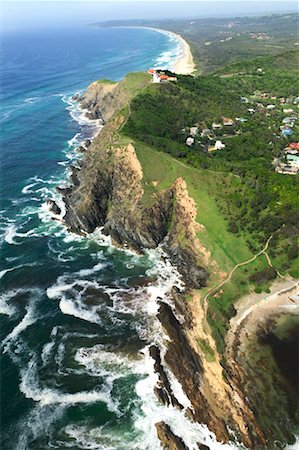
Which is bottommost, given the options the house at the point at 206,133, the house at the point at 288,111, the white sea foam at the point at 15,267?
→ the white sea foam at the point at 15,267

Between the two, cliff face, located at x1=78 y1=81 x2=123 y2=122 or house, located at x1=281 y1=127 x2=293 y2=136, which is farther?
cliff face, located at x1=78 y1=81 x2=123 y2=122

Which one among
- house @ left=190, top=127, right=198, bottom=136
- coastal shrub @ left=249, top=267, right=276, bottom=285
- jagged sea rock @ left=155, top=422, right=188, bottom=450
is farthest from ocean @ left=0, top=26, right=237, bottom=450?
house @ left=190, top=127, right=198, bottom=136

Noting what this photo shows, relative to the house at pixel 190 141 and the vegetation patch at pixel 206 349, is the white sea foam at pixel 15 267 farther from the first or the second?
the house at pixel 190 141

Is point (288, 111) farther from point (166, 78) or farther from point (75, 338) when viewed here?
point (75, 338)

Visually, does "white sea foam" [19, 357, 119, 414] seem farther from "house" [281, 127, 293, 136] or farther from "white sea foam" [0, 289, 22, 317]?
"house" [281, 127, 293, 136]

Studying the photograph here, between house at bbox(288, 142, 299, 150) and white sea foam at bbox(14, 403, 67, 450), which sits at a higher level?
house at bbox(288, 142, 299, 150)

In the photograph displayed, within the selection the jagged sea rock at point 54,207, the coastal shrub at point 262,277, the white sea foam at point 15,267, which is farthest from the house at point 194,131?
the white sea foam at point 15,267

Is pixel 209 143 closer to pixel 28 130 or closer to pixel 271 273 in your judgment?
pixel 271 273

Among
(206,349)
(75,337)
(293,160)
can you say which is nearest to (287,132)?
(293,160)

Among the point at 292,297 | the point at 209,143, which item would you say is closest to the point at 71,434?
the point at 292,297
